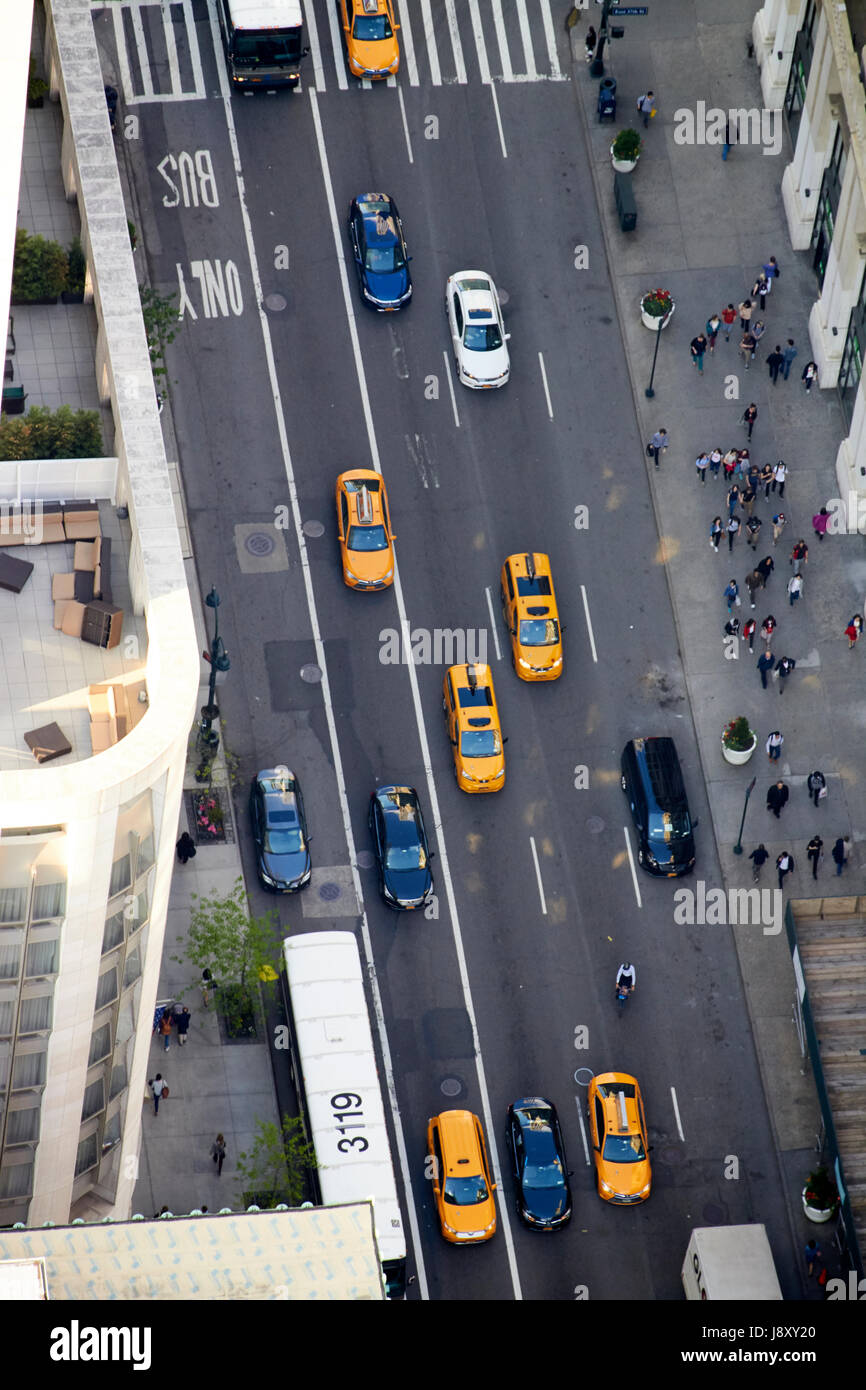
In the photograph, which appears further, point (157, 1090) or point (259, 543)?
point (259, 543)

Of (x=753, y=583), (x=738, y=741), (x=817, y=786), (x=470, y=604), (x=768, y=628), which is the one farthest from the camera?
(x=753, y=583)

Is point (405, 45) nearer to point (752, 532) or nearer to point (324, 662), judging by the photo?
point (752, 532)

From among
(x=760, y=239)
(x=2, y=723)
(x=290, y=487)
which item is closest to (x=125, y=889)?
(x=2, y=723)

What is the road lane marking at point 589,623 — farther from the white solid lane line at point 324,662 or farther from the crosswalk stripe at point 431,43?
the crosswalk stripe at point 431,43

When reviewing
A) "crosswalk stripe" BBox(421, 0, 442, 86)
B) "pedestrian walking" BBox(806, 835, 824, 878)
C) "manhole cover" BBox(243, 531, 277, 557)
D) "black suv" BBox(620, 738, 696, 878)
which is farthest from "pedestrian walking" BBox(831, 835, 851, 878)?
"crosswalk stripe" BBox(421, 0, 442, 86)

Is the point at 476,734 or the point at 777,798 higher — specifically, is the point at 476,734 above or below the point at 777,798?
above

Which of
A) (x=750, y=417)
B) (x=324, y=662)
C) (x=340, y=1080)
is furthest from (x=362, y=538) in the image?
(x=340, y=1080)
